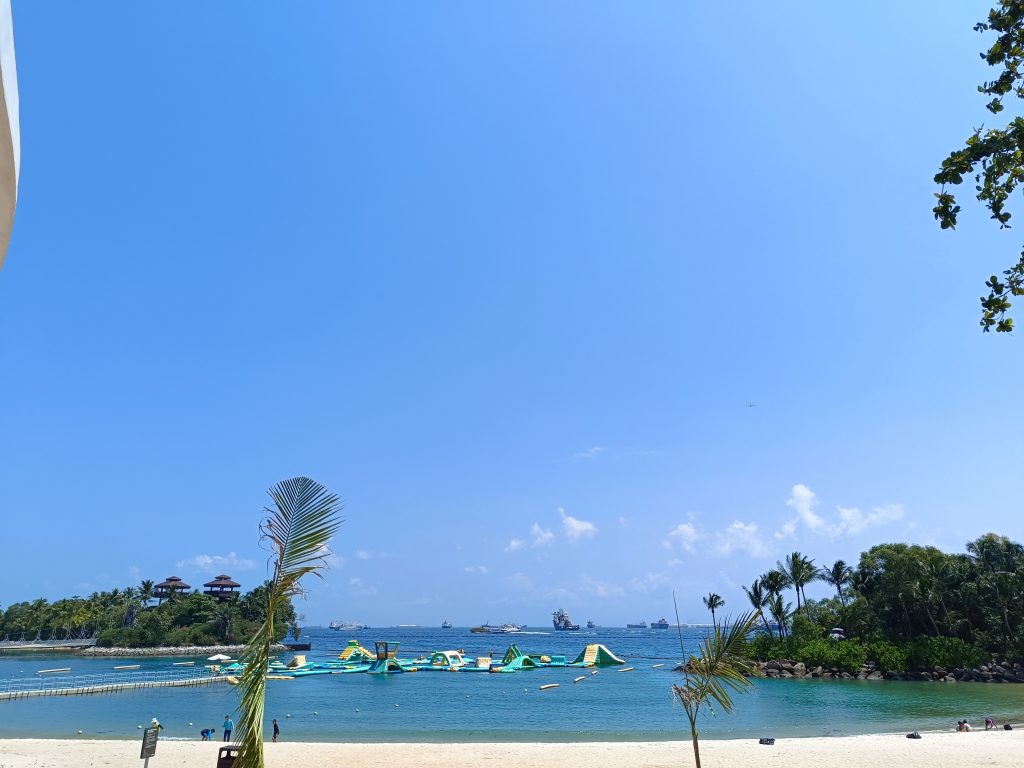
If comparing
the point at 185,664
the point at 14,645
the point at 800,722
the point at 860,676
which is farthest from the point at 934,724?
the point at 14,645

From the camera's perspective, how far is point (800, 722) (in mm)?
30688

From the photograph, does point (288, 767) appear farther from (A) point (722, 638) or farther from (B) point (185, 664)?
(B) point (185, 664)

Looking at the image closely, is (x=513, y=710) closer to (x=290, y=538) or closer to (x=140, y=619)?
(x=290, y=538)

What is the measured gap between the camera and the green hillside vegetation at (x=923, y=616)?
4947 centimetres

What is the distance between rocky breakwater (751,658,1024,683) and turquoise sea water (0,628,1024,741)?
2.42 m

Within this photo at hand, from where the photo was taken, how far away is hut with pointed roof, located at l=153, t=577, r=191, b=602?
101875 mm

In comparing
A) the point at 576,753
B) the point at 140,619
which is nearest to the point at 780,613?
the point at 576,753

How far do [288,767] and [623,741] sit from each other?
1249 cm

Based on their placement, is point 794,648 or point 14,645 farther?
point 14,645

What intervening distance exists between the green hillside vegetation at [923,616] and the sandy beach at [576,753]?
29156mm

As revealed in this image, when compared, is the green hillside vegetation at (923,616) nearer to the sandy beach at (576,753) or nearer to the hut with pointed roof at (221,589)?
the sandy beach at (576,753)

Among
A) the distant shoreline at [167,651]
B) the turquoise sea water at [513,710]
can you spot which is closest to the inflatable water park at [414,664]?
the turquoise sea water at [513,710]

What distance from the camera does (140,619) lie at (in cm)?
9112

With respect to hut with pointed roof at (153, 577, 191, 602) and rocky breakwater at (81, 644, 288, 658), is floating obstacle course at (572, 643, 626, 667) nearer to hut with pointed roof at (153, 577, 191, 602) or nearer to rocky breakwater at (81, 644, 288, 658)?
rocky breakwater at (81, 644, 288, 658)
